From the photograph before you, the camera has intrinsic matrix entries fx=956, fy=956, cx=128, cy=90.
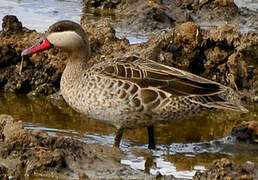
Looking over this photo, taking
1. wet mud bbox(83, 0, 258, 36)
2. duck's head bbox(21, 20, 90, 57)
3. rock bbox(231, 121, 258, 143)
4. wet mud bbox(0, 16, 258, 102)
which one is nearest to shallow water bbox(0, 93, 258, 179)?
rock bbox(231, 121, 258, 143)

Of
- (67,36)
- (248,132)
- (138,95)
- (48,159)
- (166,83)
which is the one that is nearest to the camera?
(48,159)

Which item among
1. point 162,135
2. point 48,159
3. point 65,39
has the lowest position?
point 162,135

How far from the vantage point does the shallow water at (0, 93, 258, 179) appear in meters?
8.56

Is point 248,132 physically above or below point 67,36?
below

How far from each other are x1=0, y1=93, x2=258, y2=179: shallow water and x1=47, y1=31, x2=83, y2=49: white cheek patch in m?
0.87

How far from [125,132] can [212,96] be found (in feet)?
3.78

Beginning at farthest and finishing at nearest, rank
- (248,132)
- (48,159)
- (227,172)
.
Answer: (248,132) → (48,159) → (227,172)

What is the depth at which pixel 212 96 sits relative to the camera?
907cm

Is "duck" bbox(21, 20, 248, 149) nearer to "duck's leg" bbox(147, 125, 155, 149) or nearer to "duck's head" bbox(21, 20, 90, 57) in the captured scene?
"duck's leg" bbox(147, 125, 155, 149)

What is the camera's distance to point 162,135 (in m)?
9.69

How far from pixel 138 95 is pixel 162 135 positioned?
3.08 ft

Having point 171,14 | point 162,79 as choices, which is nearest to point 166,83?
point 162,79

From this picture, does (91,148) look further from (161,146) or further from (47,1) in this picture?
(47,1)

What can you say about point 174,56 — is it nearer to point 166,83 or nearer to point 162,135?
point 162,135
